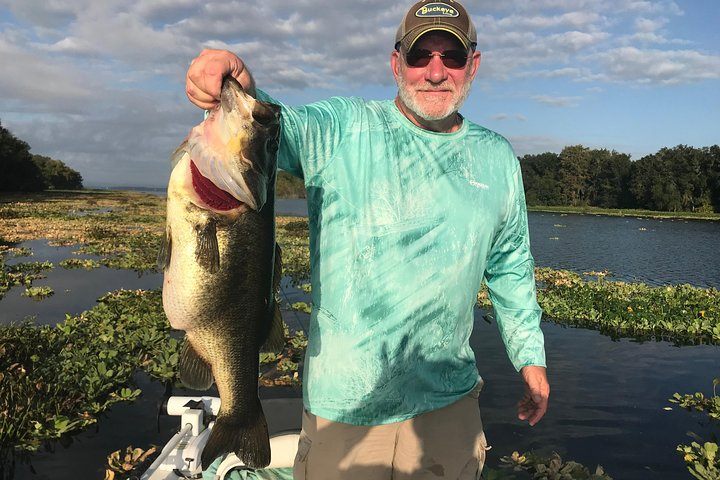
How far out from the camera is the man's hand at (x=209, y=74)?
217 centimetres

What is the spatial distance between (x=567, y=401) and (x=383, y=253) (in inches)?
327

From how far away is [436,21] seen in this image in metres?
3.08

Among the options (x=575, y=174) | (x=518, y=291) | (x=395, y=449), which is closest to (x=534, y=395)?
(x=518, y=291)

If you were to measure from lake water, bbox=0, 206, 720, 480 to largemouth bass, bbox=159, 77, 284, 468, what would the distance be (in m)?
4.65

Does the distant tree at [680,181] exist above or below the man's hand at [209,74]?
above

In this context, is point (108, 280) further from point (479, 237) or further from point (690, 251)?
point (690, 251)

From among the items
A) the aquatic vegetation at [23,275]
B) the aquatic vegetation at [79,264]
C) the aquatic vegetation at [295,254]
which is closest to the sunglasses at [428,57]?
the aquatic vegetation at [23,275]

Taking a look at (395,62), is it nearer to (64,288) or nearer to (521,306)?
(521,306)

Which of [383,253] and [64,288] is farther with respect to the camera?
[64,288]

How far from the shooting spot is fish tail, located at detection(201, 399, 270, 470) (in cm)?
274

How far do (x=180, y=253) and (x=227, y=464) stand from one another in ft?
8.63

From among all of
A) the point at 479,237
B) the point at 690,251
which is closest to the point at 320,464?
the point at 479,237

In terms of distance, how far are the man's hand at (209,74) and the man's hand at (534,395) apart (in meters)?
2.64

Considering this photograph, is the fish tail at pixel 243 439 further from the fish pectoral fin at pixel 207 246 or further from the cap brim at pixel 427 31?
the cap brim at pixel 427 31
